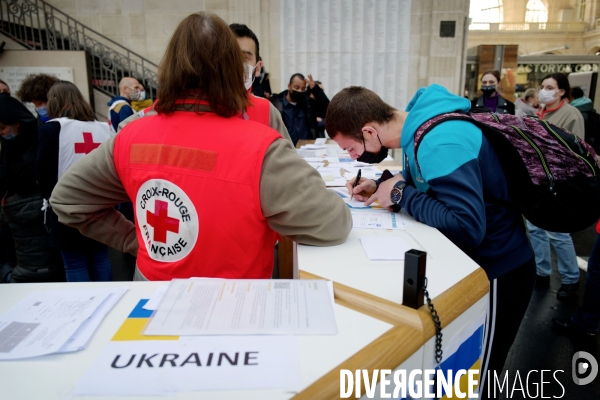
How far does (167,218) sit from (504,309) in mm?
1204

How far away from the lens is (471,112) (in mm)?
1544

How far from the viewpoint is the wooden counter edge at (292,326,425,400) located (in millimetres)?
697

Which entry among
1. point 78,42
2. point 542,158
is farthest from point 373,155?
point 78,42

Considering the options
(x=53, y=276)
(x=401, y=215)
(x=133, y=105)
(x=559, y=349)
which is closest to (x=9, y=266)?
(x=53, y=276)

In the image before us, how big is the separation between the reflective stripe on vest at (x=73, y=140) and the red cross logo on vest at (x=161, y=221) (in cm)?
153

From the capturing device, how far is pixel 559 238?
307cm

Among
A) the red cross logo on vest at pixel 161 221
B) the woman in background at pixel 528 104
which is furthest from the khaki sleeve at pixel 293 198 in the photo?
the woman in background at pixel 528 104

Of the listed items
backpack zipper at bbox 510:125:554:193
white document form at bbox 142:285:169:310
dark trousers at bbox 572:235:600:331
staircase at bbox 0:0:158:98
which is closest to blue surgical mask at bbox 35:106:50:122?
white document form at bbox 142:285:169:310

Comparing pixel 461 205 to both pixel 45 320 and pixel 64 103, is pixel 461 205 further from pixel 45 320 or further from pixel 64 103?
pixel 64 103

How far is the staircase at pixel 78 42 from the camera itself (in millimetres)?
7676

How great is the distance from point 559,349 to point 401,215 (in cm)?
152

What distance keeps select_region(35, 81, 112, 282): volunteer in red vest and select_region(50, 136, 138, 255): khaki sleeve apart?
3.57 ft

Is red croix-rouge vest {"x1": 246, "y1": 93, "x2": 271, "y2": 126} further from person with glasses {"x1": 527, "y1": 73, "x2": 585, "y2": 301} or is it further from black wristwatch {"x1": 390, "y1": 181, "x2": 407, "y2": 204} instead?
person with glasses {"x1": 527, "y1": 73, "x2": 585, "y2": 301}

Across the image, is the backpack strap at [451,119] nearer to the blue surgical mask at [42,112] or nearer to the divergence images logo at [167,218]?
the divergence images logo at [167,218]
